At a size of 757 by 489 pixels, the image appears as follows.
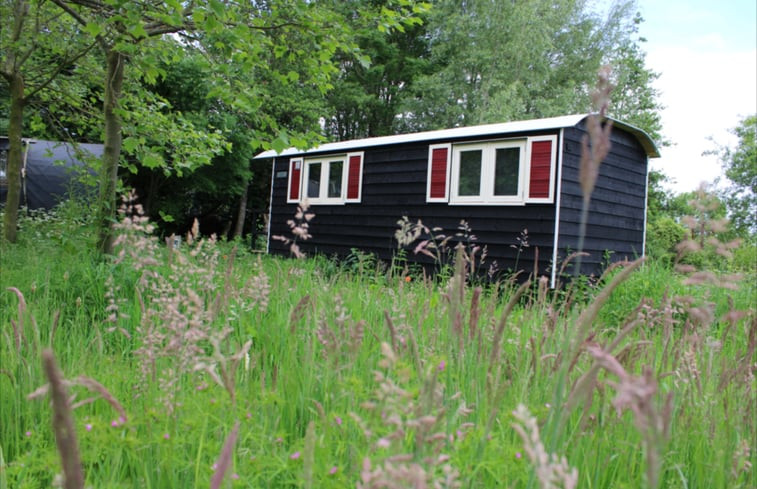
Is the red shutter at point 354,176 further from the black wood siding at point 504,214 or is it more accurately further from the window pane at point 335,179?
the window pane at point 335,179

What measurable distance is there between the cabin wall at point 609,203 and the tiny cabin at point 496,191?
17mm

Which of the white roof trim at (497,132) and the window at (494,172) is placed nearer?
the white roof trim at (497,132)

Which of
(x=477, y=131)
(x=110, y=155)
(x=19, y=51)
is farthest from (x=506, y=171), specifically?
(x=19, y=51)

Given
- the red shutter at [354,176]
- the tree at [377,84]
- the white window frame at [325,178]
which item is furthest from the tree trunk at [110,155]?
the tree at [377,84]

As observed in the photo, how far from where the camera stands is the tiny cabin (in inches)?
324

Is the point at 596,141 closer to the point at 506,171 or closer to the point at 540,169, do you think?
the point at 540,169

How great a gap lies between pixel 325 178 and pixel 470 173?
3.67 m

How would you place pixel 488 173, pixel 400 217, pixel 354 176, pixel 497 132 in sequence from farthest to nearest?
1. pixel 354 176
2. pixel 400 217
3. pixel 488 173
4. pixel 497 132

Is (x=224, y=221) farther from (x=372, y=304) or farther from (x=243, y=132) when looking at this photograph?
(x=372, y=304)

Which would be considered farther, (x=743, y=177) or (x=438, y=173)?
(x=743, y=177)

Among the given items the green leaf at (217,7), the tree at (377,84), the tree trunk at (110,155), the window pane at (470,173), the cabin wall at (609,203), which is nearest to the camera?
the green leaf at (217,7)

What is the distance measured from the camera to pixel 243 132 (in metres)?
16.9

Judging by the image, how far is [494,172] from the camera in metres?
8.93

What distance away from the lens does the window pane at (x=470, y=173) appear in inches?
361
